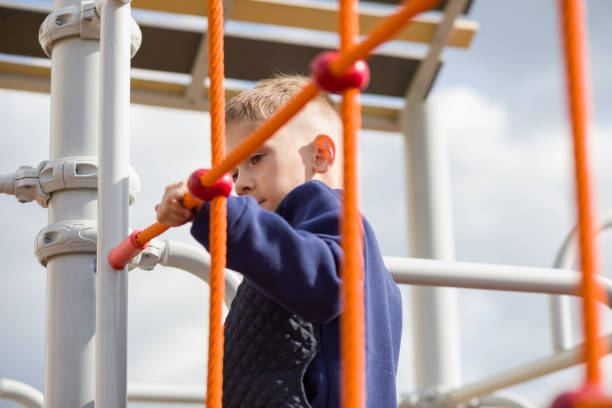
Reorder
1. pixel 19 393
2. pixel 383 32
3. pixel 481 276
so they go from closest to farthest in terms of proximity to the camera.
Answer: pixel 383 32, pixel 481 276, pixel 19 393

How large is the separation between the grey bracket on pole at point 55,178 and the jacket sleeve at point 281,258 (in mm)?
271

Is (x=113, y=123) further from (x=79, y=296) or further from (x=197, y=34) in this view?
(x=197, y=34)

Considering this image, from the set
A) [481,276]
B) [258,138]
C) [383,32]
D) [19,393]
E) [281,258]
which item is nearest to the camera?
[383,32]

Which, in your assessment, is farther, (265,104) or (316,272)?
(265,104)

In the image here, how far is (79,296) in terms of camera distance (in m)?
1.06

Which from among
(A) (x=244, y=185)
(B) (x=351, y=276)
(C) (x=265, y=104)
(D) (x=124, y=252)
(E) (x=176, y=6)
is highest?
(E) (x=176, y=6)

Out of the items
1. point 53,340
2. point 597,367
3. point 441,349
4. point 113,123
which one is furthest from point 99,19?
point 441,349

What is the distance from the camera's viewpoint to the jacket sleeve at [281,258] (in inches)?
33.0

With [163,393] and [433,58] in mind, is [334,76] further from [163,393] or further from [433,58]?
[433,58]

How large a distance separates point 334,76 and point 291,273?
0.87ft

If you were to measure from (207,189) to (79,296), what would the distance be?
1.16 ft

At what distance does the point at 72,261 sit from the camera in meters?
1.08

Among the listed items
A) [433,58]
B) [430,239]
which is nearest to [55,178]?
[430,239]

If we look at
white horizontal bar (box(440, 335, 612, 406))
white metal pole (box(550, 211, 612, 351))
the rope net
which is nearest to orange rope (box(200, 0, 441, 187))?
the rope net
